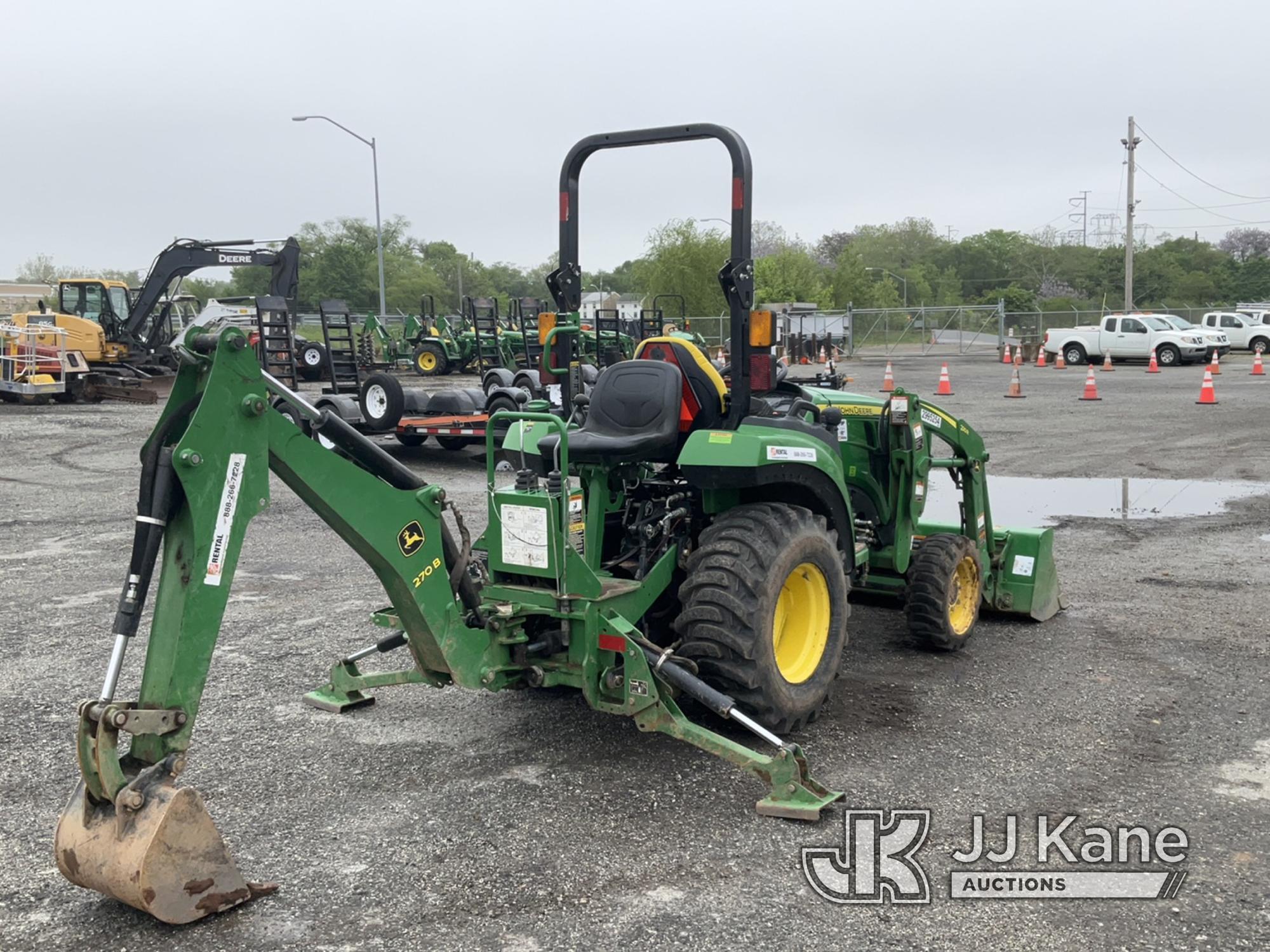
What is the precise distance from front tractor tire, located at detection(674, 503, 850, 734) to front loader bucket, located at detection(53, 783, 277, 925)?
6.46 ft

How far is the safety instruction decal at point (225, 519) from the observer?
368cm

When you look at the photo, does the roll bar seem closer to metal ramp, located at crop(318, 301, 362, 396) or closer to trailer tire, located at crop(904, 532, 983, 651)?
trailer tire, located at crop(904, 532, 983, 651)

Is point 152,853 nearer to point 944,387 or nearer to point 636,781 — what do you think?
point 636,781

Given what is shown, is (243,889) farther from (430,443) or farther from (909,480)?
(430,443)

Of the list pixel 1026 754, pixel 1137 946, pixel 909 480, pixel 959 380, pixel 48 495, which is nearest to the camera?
pixel 1137 946

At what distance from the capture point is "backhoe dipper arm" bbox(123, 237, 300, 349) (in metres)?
25.0

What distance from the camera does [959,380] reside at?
30.1 metres

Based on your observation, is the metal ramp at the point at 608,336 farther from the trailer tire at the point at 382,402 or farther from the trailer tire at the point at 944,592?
the trailer tire at the point at 944,592

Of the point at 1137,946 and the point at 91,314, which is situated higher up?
the point at 91,314

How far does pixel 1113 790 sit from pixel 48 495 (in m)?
11.3

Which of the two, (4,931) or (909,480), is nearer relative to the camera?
(4,931)

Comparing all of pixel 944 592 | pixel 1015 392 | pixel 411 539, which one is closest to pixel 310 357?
pixel 1015 392

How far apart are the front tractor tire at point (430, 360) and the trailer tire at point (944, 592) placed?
82.7 feet

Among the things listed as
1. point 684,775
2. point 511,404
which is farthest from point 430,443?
point 684,775
